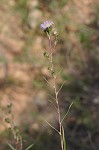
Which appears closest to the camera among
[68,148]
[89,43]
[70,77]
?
[68,148]

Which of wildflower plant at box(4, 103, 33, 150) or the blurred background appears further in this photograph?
the blurred background

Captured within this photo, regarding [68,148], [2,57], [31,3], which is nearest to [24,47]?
[2,57]

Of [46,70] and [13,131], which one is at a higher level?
[46,70]

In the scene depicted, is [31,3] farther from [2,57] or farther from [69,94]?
[69,94]

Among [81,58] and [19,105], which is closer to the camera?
[19,105]

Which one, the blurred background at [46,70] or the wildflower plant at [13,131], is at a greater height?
the blurred background at [46,70]

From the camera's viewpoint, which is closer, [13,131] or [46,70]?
[13,131]

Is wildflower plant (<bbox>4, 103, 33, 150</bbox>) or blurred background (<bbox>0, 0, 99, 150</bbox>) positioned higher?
blurred background (<bbox>0, 0, 99, 150</bbox>)

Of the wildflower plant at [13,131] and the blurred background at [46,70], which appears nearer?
the wildflower plant at [13,131]
